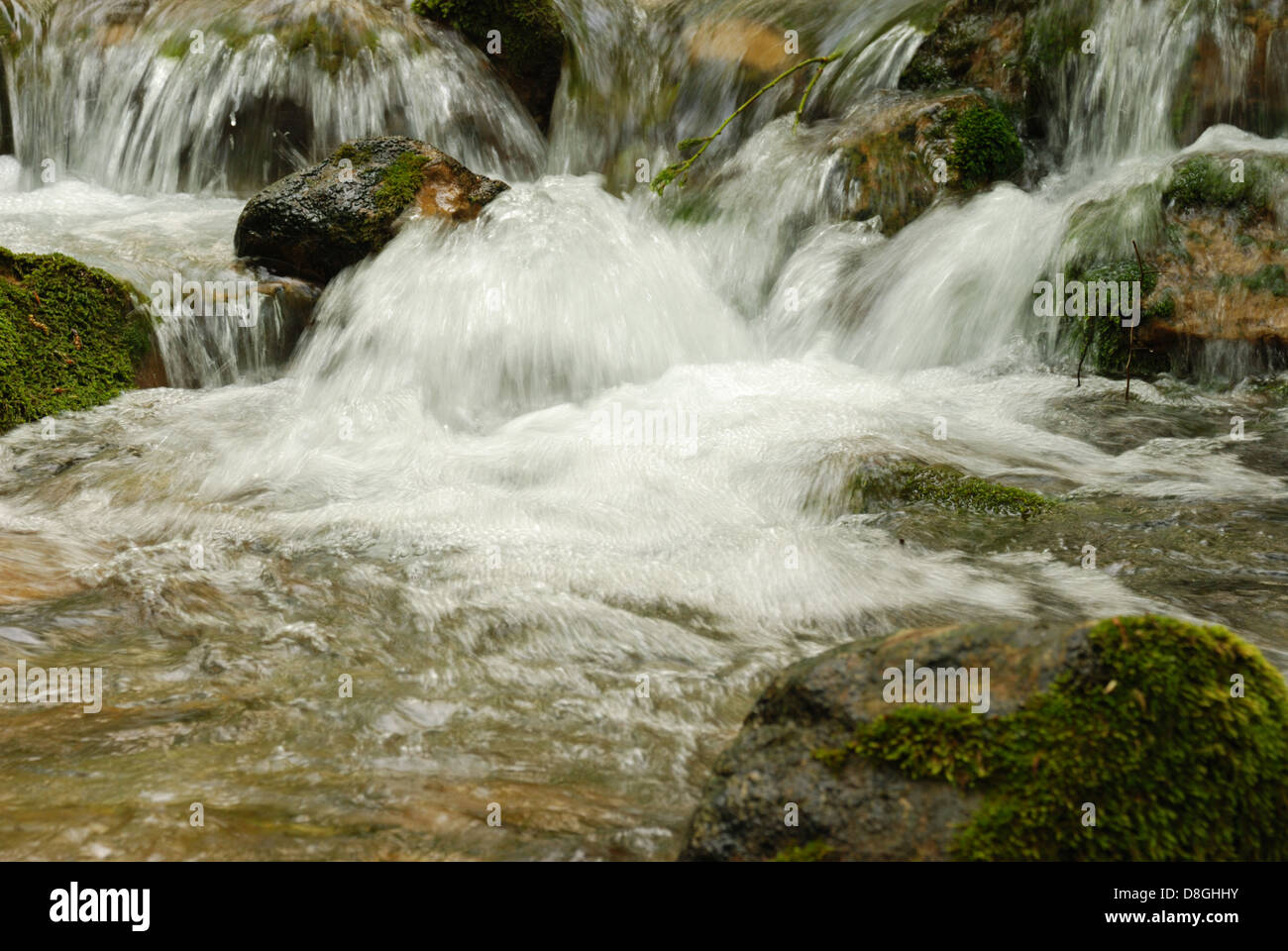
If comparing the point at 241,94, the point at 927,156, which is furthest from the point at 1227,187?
the point at 241,94

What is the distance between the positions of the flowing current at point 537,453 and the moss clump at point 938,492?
144 mm

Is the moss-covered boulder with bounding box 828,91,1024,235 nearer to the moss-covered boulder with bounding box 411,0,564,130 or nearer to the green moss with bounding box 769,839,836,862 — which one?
Result: the moss-covered boulder with bounding box 411,0,564,130

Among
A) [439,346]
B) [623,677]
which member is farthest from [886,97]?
[623,677]

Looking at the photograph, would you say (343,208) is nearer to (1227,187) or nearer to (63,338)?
(63,338)

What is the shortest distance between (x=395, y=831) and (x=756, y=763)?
A: 0.89 m

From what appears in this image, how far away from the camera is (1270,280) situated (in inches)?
254

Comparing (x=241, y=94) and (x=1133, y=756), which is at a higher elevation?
(x=241, y=94)

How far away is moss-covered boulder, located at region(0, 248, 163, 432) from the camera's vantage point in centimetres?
625

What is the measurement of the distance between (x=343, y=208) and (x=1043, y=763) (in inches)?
286

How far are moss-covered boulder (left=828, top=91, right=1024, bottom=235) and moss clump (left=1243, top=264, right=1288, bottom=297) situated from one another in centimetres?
231

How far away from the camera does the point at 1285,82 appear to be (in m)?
7.55

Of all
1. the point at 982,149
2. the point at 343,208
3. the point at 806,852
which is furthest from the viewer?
the point at 982,149

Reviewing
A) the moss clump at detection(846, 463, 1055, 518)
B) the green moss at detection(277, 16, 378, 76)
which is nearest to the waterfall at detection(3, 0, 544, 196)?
the green moss at detection(277, 16, 378, 76)
